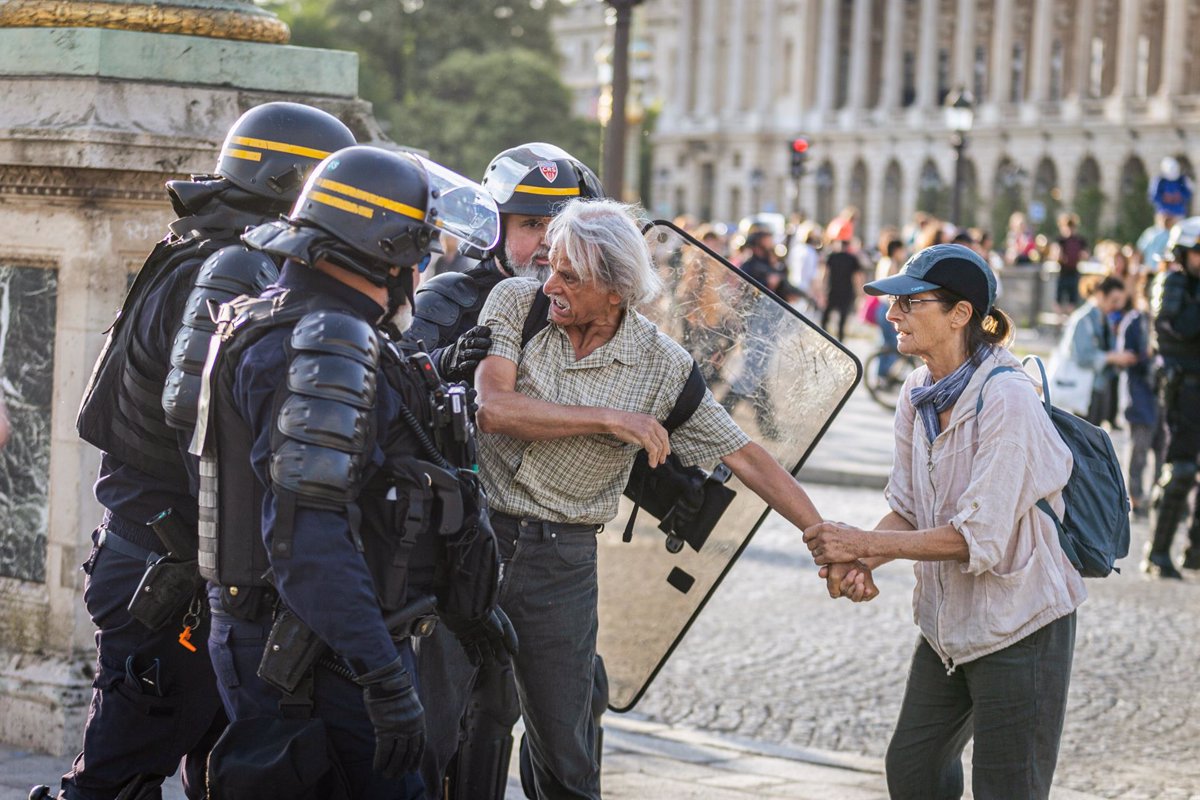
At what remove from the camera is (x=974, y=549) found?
3.96 m

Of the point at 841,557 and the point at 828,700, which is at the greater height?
the point at 841,557

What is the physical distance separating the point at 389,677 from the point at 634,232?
1.32m

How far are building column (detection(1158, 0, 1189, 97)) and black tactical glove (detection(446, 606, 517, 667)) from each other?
68.3 meters

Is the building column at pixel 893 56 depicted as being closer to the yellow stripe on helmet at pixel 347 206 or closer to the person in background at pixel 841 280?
the person in background at pixel 841 280

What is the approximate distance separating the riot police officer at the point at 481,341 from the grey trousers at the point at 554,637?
87 millimetres

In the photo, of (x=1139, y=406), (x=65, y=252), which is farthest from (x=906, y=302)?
(x=1139, y=406)

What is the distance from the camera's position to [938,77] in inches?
3334

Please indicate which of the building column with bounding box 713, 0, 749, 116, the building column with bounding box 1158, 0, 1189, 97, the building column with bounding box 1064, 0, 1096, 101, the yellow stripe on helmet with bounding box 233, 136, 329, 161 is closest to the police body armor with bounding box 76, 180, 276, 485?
the yellow stripe on helmet with bounding box 233, 136, 329, 161

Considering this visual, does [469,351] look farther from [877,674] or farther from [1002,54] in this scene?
[1002,54]

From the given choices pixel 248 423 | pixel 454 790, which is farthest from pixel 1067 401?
pixel 248 423

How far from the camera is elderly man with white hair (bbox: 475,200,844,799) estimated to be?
406 cm

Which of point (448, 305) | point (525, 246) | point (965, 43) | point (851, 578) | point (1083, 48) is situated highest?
point (965, 43)

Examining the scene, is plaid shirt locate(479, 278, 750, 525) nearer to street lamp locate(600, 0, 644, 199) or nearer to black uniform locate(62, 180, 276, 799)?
black uniform locate(62, 180, 276, 799)

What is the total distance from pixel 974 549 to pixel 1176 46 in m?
68.2
